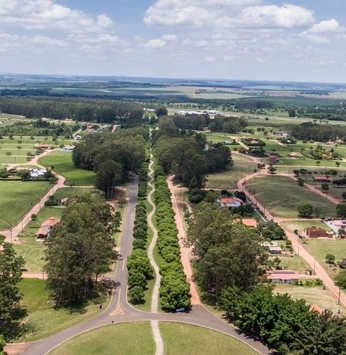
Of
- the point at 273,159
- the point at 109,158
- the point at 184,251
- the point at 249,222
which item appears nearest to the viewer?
the point at 184,251

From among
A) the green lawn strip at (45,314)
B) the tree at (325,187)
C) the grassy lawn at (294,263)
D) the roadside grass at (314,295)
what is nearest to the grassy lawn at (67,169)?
the green lawn strip at (45,314)

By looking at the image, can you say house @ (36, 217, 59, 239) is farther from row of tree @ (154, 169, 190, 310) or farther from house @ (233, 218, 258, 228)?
house @ (233, 218, 258, 228)

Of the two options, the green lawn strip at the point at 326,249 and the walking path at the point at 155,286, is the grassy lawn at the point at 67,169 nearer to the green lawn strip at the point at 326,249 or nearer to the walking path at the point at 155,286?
the walking path at the point at 155,286

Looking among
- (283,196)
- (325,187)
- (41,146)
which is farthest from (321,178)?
(41,146)

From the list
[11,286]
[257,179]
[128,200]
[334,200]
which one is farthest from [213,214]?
[257,179]

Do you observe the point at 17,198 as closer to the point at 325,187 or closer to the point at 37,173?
the point at 37,173

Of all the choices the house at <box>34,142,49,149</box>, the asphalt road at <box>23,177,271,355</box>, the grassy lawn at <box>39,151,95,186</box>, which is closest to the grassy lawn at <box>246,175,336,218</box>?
the grassy lawn at <box>39,151,95,186</box>

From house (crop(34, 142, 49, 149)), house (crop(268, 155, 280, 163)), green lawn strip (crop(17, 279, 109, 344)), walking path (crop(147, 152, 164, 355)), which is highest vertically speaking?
house (crop(268, 155, 280, 163))
